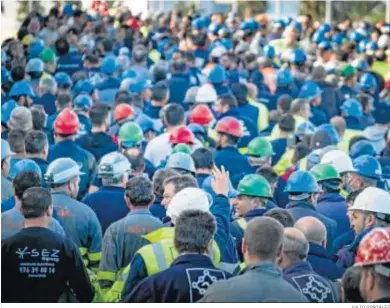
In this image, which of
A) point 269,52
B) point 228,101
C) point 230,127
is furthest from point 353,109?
point 269,52

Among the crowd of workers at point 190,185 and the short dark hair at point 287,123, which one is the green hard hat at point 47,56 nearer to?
the crowd of workers at point 190,185

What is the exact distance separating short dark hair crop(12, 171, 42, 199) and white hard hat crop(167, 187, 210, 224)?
1.14 m

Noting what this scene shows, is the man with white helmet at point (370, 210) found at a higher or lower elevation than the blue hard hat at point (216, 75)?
lower

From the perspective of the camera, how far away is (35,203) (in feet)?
25.4

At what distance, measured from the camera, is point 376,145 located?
14.8 meters

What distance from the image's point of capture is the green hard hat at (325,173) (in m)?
10.3

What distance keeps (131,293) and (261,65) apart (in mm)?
14390

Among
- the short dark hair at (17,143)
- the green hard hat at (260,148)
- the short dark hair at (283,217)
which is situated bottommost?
the short dark hair at (283,217)

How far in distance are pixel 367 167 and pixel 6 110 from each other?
5079mm

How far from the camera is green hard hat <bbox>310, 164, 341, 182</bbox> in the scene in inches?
405

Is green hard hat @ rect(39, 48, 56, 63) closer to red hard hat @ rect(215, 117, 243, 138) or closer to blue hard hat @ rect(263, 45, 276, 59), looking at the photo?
blue hard hat @ rect(263, 45, 276, 59)

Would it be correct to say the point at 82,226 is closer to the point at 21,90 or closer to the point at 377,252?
the point at 377,252

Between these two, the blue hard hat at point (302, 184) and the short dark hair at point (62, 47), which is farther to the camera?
the short dark hair at point (62, 47)

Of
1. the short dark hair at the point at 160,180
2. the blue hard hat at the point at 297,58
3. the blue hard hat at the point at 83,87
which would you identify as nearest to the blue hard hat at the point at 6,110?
the blue hard hat at the point at 83,87
